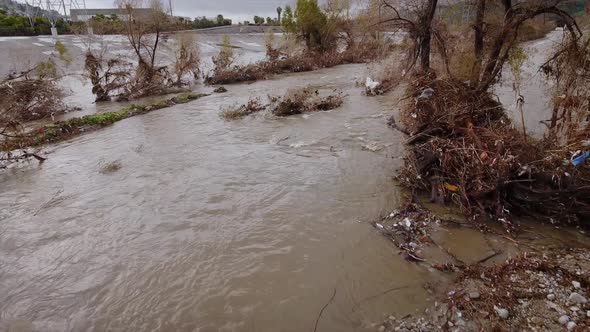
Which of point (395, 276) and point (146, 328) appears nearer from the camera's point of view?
point (146, 328)

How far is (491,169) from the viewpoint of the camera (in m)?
5.15

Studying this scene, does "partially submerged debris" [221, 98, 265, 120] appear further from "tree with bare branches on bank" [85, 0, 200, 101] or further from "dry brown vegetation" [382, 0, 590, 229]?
"tree with bare branches on bank" [85, 0, 200, 101]

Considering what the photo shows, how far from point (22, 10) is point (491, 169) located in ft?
198

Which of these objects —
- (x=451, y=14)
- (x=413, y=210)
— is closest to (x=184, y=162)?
(x=413, y=210)

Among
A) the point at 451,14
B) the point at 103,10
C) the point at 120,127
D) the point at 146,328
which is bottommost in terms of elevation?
the point at 146,328

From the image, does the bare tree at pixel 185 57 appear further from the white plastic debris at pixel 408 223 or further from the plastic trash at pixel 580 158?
the plastic trash at pixel 580 158

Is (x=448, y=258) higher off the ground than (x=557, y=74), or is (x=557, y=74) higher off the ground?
(x=557, y=74)

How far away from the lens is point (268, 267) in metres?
4.50

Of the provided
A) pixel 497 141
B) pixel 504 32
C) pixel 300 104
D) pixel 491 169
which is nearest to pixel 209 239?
pixel 491 169

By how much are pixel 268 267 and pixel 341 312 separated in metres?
1.20

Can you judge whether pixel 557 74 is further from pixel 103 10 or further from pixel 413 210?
pixel 103 10

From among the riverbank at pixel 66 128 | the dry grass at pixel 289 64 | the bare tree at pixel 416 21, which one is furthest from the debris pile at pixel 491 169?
the dry grass at pixel 289 64

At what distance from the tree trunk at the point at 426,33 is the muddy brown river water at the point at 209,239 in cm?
217

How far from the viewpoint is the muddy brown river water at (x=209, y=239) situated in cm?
386
